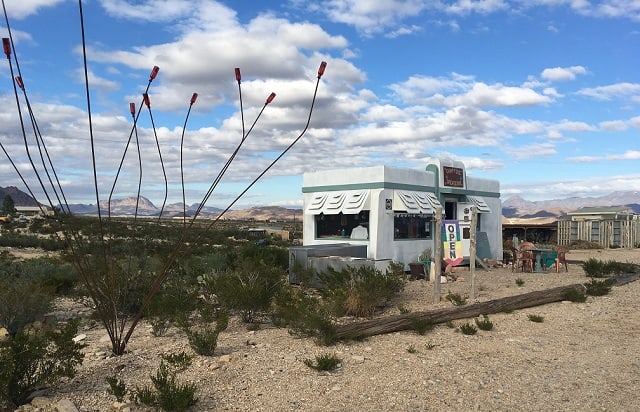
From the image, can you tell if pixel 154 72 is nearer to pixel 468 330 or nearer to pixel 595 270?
pixel 468 330

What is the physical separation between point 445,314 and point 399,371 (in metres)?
2.82

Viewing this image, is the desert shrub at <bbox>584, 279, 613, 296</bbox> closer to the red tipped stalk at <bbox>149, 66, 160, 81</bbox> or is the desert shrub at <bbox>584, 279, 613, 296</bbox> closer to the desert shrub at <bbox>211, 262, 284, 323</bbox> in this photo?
the desert shrub at <bbox>211, 262, 284, 323</bbox>

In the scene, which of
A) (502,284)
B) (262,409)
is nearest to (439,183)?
(502,284)

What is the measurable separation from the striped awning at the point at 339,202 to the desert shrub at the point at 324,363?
10.4 m

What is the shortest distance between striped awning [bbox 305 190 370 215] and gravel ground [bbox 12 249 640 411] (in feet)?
26.4

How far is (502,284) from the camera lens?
48.0 feet

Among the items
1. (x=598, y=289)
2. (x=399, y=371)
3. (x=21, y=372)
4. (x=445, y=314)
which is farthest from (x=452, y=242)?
(x=21, y=372)

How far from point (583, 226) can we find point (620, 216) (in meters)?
4.91

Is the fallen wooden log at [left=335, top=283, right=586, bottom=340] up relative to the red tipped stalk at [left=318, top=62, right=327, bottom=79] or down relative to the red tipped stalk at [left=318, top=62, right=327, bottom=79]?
down

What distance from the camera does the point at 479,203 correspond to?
833 inches

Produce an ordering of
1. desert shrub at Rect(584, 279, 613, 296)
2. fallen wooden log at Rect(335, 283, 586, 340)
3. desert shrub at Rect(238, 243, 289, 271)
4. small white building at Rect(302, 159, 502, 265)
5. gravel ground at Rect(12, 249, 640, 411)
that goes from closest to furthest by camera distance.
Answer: gravel ground at Rect(12, 249, 640, 411) → fallen wooden log at Rect(335, 283, 586, 340) → desert shrub at Rect(584, 279, 613, 296) → desert shrub at Rect(238, 243, 289, 271) → small white building at Rect(302, 159, 502, 265)

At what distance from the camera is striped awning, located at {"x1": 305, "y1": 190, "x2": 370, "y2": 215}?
662 inches

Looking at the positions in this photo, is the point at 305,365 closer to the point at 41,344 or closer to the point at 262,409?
the point at 262,409

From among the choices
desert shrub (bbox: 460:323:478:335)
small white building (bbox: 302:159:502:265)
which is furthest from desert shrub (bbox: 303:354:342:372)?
small white building (bbox: 302:159:502:265)
